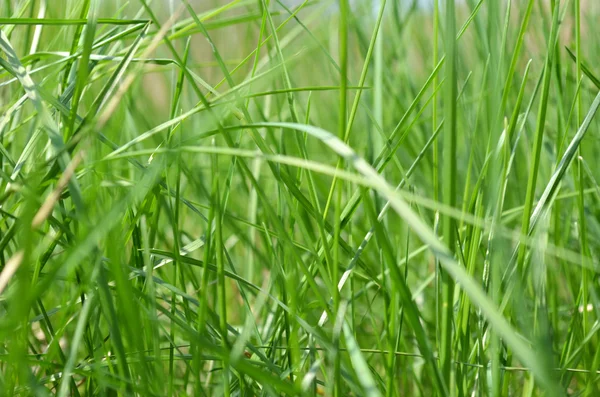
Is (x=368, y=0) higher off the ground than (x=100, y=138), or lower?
higher

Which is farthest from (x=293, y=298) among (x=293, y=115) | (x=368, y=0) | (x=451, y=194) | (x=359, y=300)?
(x=368, y=0)

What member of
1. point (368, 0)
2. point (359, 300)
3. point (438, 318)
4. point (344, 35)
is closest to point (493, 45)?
point (344, 35)

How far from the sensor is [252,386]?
56 cm

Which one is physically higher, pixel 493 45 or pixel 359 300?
pixel 493 45

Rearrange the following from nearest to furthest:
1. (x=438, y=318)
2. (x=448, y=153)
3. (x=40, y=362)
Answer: (x=448, y=153) → (x=40, y=362) → (x=438, y=318)

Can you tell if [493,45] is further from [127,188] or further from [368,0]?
[368,0]

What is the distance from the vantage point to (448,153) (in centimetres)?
35

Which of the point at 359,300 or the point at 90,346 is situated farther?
the point at 359,300

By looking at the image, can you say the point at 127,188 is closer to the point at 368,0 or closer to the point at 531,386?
the point at 531,386

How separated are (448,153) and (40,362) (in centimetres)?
31

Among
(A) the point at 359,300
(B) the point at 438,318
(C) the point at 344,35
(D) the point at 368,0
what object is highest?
(D) the point at 368,0

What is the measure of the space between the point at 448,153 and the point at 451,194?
0.08 feet

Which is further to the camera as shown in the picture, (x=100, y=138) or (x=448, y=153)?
(x=100, y=138)

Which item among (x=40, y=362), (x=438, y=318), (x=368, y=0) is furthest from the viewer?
(x=368, y=0)
